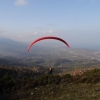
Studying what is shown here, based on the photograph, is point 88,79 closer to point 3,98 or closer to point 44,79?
point 44,79

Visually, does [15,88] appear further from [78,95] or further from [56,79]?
[78,95]

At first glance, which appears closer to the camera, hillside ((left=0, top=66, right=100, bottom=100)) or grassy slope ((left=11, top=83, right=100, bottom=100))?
grassy slope ((left=11, top=83, right=100, bottom=100))

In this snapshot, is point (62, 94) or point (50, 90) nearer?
point (62, 94)

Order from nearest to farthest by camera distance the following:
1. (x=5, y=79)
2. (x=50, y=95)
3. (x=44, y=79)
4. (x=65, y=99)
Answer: (x=65, y=99) < (x=50, y=95) < (x=44, y=79) < (x=5, y=79)

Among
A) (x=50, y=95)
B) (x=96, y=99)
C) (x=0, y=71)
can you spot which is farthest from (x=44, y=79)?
(x=0, y=71)

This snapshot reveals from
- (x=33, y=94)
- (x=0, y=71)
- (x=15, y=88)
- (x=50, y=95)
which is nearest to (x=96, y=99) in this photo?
(x=50, y=95)

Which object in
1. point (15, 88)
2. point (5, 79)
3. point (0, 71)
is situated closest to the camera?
point (15, 88)

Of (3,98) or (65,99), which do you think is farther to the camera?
(3,98)

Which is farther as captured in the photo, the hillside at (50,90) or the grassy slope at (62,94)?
the hillside at (50,90)

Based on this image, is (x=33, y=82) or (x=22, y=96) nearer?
(x=22, y=96)
